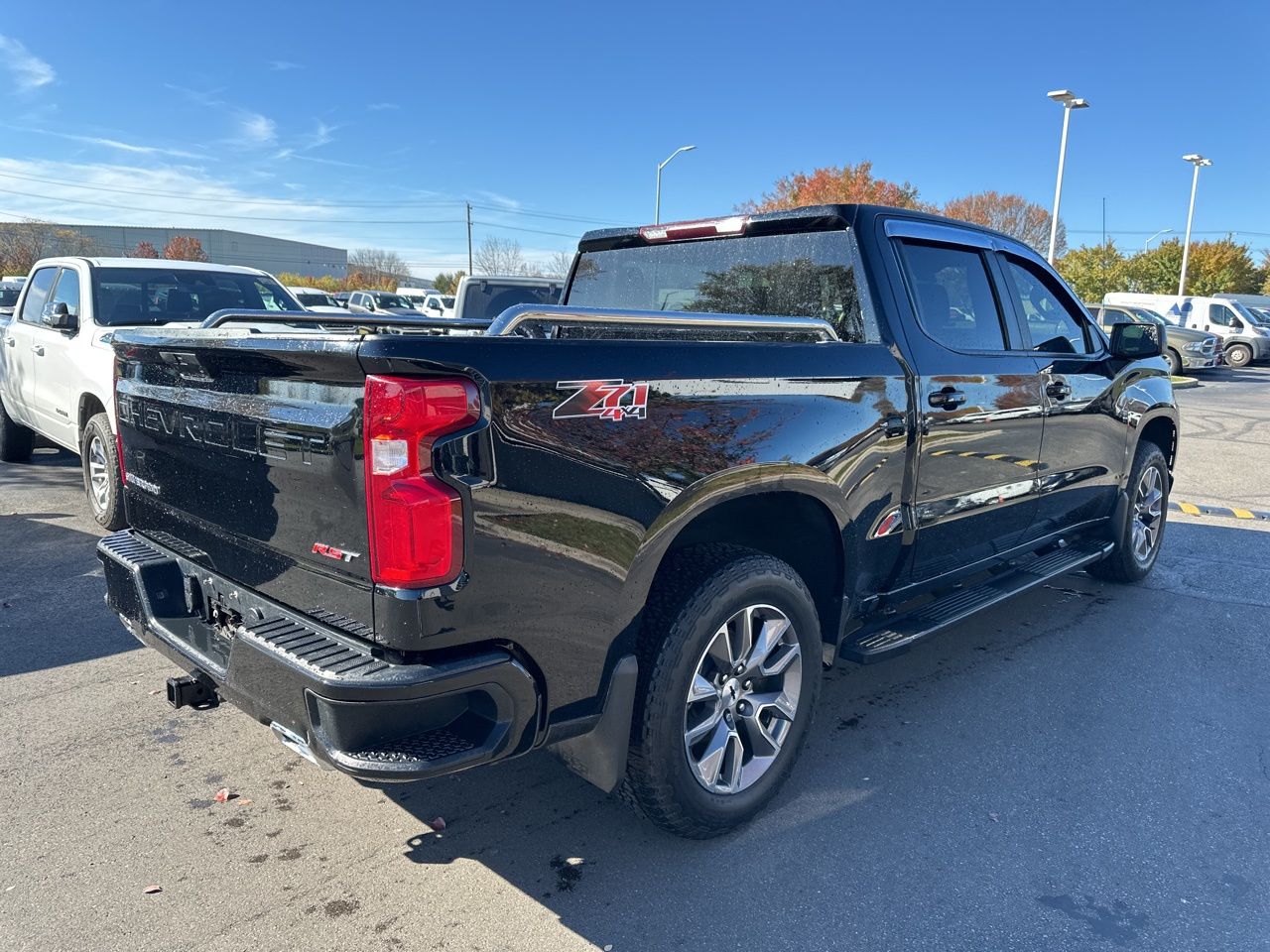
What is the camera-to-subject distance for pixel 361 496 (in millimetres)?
2135

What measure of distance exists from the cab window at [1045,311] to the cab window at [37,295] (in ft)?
23.4

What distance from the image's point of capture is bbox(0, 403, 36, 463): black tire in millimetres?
8664

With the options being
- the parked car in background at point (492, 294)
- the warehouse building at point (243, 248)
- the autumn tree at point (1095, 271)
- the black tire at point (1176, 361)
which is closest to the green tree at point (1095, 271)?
the autumn tree at point (1095, 271)

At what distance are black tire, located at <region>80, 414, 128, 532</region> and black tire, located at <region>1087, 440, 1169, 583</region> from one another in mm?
6247

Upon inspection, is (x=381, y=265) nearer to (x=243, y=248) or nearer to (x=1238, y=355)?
(x=243, y=248)

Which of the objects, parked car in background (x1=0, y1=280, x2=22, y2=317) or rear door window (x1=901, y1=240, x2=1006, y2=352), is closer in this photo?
rear door window (x1=901, y1=240, x2=1006, y2=352)

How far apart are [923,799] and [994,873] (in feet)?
1.49

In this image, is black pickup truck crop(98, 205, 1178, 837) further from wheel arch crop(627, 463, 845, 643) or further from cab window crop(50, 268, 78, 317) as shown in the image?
cab window crop(50, 268, 78, 317)

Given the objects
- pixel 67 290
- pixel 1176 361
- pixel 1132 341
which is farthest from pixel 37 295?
pixel 1176 361

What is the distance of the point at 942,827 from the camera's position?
3.06m

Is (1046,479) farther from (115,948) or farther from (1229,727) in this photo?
(115,948)

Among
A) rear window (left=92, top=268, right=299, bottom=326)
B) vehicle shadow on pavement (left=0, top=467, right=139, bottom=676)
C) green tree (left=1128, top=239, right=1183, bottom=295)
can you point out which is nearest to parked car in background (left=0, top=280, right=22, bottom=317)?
rear window (left=92, top=268, right=299, bottom=326)

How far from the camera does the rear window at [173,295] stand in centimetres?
664

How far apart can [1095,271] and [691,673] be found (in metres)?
51.3
